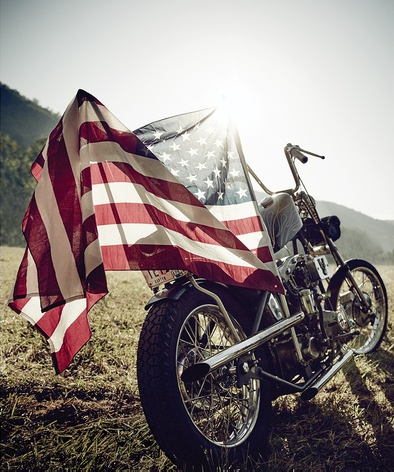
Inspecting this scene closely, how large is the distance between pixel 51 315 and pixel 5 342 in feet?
5.68

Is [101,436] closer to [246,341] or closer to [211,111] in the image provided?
[246,341]

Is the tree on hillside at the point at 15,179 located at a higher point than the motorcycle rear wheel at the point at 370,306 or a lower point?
higher

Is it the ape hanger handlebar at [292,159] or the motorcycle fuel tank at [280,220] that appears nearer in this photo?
the motorcycle fuel tank at [280,220]

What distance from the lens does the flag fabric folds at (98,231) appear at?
1.62 meters

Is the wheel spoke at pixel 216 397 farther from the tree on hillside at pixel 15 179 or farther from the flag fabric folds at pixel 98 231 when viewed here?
the tree on hillside at pixel 15 179

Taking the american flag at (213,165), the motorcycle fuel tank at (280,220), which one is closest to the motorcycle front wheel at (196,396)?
the american flag at (213,165)

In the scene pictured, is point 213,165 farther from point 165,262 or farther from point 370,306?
point 370,306

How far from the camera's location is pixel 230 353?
1682 mm

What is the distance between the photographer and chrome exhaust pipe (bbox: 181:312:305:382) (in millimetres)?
1540

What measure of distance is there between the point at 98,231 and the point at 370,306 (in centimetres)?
302

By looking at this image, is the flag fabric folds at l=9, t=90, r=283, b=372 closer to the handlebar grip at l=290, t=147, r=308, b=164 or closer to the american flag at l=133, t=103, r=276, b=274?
the american flag at l=133, t=103, r=276, b=274

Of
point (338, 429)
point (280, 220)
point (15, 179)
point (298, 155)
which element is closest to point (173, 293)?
point (280, 220)

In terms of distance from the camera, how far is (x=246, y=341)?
5.90 feet

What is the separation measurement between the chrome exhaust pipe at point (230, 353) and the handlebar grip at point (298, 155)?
1.55m
